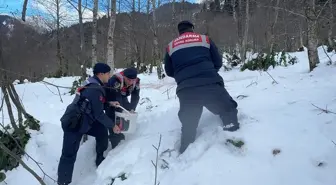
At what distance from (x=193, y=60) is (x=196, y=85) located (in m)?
0.29

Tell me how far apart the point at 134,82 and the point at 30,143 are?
7.18 ft

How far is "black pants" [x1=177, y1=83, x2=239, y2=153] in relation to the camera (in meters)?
3.67

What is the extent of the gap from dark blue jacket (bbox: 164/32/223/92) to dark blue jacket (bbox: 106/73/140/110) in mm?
1209

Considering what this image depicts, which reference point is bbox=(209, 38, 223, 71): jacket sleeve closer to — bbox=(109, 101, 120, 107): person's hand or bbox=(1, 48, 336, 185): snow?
bbox=(1, 48, 336, 185): snow

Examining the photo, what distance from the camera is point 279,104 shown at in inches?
166

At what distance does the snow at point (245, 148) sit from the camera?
308 cm

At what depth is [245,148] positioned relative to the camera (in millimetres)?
3439

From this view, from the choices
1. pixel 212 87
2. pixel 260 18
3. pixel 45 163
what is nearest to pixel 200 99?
pixel 212 87

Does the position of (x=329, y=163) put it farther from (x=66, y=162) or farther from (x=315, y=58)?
(x=315, y=58)

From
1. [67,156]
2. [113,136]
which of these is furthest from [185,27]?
[67,156]

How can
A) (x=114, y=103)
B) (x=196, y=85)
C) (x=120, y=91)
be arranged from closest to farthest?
(x=196, y=85) < (x=114, y=103) < (x=120, y=91)

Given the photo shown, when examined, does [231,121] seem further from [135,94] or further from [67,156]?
[67,156]

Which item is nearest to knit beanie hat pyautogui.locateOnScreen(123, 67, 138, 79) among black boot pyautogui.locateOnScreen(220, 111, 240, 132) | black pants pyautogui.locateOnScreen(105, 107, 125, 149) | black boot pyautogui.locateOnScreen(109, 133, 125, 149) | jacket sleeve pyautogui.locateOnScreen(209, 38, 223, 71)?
black pants pyautogui.locateOnScreen(105, 107, 125, 149)

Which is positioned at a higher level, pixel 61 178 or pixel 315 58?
pixel 315 58
